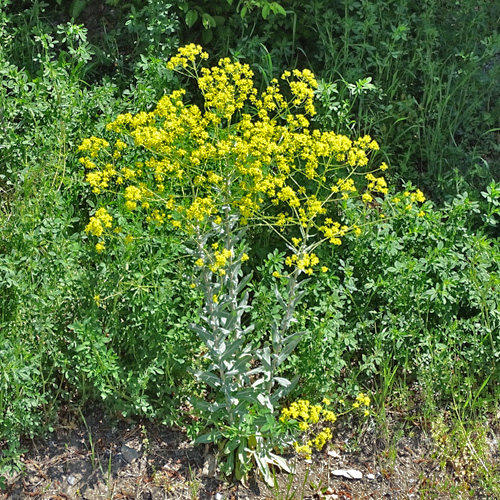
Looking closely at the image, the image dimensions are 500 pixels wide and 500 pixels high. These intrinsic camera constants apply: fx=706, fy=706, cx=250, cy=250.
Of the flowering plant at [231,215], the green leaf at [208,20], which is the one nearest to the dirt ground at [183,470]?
the flowering plant at [231,215]

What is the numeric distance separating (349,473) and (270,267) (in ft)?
3.71

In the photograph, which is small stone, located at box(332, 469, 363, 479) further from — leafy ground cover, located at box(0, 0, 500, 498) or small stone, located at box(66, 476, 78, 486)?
small stone, located at box(66, 476, 78, 486)

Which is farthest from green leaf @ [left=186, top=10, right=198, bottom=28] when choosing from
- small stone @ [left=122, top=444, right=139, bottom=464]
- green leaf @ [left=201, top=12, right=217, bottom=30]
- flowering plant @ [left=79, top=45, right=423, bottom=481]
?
small stone @ [left=122, top=444, right=139, bottom=464]

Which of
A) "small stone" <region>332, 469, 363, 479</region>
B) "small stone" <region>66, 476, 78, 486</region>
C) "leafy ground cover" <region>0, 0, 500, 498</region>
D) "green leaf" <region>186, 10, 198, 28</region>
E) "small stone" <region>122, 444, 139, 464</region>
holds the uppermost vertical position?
"green leaf" <region>186, 10, 198, 28</region>

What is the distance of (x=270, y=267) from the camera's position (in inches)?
145

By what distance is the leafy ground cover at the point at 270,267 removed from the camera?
10.9 feet

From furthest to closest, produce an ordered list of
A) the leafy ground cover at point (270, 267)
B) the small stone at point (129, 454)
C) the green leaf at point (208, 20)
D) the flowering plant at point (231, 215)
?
the green leaf at point (208, 20) → the small stone at point (129, 454) → the leafy ground cover at point (270, 267) → the flowering plant at point (231, 215)

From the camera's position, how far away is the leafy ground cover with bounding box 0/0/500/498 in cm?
331

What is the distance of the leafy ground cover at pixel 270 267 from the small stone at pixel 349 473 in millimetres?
68

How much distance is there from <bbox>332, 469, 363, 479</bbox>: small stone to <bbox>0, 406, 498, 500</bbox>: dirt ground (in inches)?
0.5

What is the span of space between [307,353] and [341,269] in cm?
60

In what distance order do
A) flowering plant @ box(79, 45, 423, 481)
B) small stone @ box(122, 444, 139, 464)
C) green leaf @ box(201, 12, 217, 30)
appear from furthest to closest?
green leaf @ box(201, 12, 217, 30), small stone @ box(122, 444, 139, 464), flowering plant @ box(79, 45, 423, 481)

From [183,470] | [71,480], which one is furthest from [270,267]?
[71,480]

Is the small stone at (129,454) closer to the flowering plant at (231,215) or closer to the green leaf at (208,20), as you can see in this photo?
the flowering plant at (231,215)
